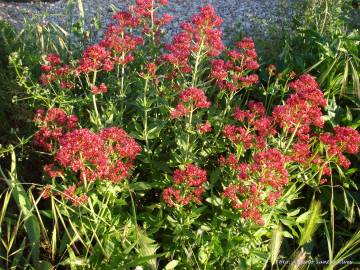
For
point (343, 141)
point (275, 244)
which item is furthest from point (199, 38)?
point (275, 244)

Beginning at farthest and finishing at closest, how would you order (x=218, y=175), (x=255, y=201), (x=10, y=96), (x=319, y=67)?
(x=319, y=67) → (x=10, y=96) → (x=218, y=175) → (x=255, y=201)

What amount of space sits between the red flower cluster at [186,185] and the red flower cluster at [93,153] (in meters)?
0.26

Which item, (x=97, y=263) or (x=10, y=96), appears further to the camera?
(x=10, y=96)

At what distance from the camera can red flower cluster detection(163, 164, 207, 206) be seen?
248 centimetres

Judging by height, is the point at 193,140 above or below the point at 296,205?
above

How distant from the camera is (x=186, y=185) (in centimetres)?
252

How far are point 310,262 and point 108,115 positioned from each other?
4.96 feet

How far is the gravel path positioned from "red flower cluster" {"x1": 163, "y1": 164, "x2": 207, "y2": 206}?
3.90 meters

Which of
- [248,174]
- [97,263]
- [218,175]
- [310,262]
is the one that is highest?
[248,174]

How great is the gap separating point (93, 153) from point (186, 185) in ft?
1.73

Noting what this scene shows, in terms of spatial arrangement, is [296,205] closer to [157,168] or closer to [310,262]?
[310,262]

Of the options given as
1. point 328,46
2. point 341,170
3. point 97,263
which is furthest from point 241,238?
point 328,46

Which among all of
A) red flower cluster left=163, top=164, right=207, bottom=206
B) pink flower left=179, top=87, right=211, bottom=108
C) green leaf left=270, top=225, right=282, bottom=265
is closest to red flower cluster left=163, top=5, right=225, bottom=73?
pink flower left=179, top=87, right=211, bottom=108

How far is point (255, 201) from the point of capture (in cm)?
237
